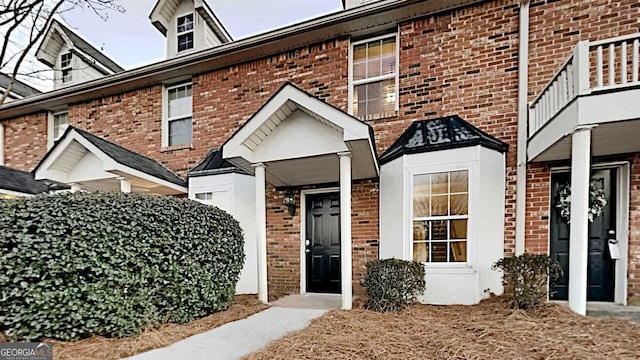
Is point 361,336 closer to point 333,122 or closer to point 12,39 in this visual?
point 333,122

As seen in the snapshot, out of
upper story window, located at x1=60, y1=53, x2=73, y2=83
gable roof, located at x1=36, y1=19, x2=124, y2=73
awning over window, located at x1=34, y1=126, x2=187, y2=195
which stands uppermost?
gable roof, located at x1=36, y1=19, x2=124, y2=73

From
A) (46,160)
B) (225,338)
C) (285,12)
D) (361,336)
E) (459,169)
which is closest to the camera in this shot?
(361,336)

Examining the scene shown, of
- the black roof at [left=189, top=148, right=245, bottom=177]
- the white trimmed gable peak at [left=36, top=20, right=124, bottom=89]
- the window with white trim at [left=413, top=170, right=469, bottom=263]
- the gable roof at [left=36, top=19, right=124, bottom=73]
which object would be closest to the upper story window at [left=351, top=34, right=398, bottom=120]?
the window with white trim at [left=413, top=170, right=469, bottom=263]

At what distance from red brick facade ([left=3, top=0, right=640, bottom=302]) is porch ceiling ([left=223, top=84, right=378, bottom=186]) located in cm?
152

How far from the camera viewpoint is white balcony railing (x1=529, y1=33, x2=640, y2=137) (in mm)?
3885

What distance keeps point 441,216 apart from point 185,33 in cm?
769

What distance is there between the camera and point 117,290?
3812 millimetres

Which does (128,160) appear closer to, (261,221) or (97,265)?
(261,221)

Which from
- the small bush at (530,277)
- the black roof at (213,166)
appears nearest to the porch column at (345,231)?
the small bush at (530,277)

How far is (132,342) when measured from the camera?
3.68 m

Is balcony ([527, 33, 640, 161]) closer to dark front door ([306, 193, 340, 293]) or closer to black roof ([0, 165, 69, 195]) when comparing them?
dark front door ([306, 193, 340, 293])

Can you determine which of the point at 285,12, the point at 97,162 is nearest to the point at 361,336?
the point at 97,162

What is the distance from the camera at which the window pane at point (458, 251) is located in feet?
17.6

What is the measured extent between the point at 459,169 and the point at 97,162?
6.92 m
